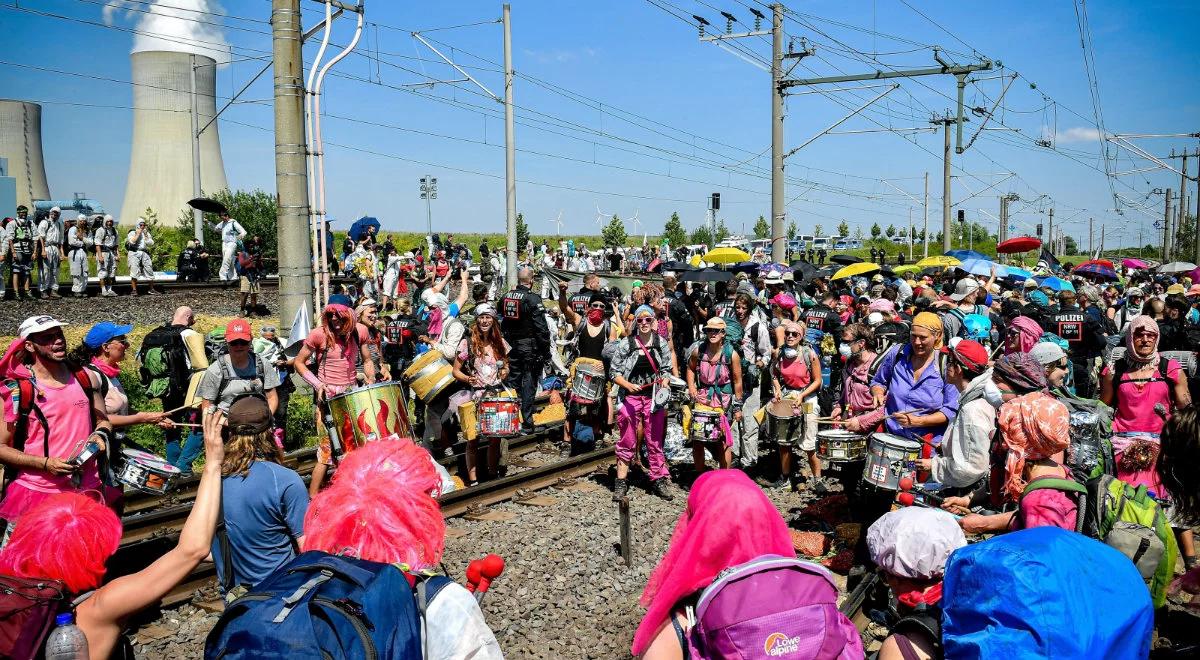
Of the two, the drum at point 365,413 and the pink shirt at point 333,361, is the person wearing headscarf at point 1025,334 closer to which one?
the drum at point 365,413

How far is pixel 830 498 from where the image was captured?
8.74 metres

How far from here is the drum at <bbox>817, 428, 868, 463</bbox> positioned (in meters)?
7.15

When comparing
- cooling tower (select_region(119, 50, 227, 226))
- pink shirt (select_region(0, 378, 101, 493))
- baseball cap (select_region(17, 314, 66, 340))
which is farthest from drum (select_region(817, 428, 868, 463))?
cooling tower (select_region(119, 50, 227, 226))

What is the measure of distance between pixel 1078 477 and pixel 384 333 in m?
9.69

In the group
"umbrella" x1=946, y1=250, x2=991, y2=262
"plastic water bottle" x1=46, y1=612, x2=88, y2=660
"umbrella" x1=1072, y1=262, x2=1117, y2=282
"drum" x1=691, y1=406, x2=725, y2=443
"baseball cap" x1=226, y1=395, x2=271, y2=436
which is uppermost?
"umbrella" x1=946, y1=250, x2=991, y2=262

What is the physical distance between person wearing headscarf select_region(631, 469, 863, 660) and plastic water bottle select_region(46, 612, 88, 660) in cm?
177

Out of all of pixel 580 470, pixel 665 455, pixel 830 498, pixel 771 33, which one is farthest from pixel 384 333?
pixel 771 33

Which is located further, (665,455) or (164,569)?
(665,455)

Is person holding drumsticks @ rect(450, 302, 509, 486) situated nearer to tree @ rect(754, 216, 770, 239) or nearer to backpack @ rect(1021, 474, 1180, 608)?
backpack @ rect(1021, 474, 1180, 608)

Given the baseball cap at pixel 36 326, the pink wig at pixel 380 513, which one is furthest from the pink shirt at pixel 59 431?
the pink wig at pixel 380 513

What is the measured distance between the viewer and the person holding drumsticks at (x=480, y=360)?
864 centimetres

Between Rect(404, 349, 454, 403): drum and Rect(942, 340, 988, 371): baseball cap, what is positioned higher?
Rect(942, 340, 988, 371): baseball cap

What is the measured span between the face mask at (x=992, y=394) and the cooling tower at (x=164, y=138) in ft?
187

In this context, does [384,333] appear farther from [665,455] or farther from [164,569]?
[164,569]
